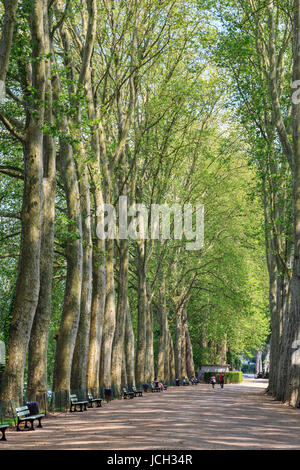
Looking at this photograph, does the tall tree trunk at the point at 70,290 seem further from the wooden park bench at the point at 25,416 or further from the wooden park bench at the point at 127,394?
the wooden park bench at the point at 127,394

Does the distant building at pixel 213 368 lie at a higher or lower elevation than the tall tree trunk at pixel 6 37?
lower

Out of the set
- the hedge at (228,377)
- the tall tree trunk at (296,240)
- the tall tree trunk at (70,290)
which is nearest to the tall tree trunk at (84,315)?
the tall tree trunk at (70,290)

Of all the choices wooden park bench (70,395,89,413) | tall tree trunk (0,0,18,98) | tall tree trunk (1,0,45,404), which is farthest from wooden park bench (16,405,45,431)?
tall tree trunk (0,0,18,98)

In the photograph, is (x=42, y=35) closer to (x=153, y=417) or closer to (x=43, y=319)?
(x=43, y=319)

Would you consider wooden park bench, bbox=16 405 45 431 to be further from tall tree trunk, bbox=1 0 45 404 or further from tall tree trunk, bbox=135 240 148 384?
tall tree trunk, bbox=135 240 148 384

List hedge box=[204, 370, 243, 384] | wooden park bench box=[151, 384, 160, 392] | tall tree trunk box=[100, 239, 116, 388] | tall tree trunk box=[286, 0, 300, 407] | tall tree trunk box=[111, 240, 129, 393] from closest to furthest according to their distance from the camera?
1. tall tree trunk box=[286, 0, 300, 407]
2. tall tree trunk box=[100, 239, 116, 388]
3. tall tree trunk box=[111, 240, 129, 393]
4. wooden park bench box=[151, 384, 160, 392]
5. hedge box=[204, 370, 243, 384]

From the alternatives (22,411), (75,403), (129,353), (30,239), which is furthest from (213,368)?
(22,411)

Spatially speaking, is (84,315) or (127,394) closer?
(84,315)

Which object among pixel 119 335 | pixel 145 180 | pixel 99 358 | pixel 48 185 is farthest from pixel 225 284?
pixel 48 185

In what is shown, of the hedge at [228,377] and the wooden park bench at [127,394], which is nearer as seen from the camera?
the wooden park bench at [127,394]

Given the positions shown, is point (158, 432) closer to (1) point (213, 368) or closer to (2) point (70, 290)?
(2) point (70, 290)

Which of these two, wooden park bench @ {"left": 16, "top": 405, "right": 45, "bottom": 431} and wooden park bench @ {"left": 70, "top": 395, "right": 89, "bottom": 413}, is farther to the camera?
wooden park bench @ {"left": 70, "top": 395, "right": 89, "bottom": 413}

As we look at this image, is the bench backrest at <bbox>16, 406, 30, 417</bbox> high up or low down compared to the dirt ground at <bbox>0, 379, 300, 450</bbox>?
up

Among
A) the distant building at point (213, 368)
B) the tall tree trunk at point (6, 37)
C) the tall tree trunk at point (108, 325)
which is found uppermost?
the tall tree trunk at point (6, 37)
